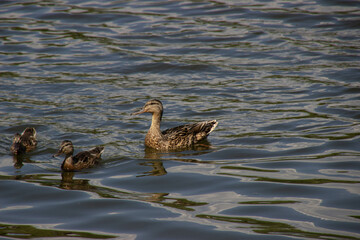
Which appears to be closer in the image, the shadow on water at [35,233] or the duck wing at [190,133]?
the shadow on water at [35,233]

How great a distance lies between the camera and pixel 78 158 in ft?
32.6

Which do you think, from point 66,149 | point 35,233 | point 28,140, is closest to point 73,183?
point 66,149

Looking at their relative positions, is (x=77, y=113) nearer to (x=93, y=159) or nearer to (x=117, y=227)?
(x=93, y=159)

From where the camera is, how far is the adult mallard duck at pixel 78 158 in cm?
984

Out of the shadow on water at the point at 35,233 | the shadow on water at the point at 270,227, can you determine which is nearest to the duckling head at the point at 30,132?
the shadow on water at the point at 35,233

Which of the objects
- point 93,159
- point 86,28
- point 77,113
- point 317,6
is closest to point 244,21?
point 317,6

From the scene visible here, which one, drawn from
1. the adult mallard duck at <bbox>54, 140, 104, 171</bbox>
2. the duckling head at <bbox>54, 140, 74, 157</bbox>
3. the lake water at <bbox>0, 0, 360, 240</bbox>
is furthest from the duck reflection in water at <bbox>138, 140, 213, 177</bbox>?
the duckling head at <bbox>54, 140, 74, 157</bbox>

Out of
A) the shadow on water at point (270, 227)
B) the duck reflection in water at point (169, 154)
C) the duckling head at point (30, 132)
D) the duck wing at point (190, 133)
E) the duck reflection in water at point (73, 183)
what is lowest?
the duck reflection in water at point (169, 154)

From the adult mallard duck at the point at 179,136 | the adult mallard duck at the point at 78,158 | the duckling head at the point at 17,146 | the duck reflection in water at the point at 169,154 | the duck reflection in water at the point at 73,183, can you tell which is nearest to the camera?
the duck reflection in water at the point at 73,183

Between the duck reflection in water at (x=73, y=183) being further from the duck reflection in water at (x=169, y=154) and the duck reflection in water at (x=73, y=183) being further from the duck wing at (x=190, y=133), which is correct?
the duck wing at (x=190, y=133)

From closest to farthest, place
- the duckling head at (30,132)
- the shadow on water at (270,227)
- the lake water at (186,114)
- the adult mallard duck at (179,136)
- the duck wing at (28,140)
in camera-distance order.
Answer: the shadow on water at (270,227) < the lake water at (186,114) < the duck wing at (28,140) < the duckling head at (30,132) < the adult mallard duck at (179,136)

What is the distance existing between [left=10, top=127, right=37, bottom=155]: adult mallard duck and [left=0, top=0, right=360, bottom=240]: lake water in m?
0.23

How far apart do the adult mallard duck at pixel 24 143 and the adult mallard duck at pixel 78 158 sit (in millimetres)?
893

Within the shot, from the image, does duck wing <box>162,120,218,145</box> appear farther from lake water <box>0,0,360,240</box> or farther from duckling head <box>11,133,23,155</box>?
duckling head <box>11,133,23,155</box>
